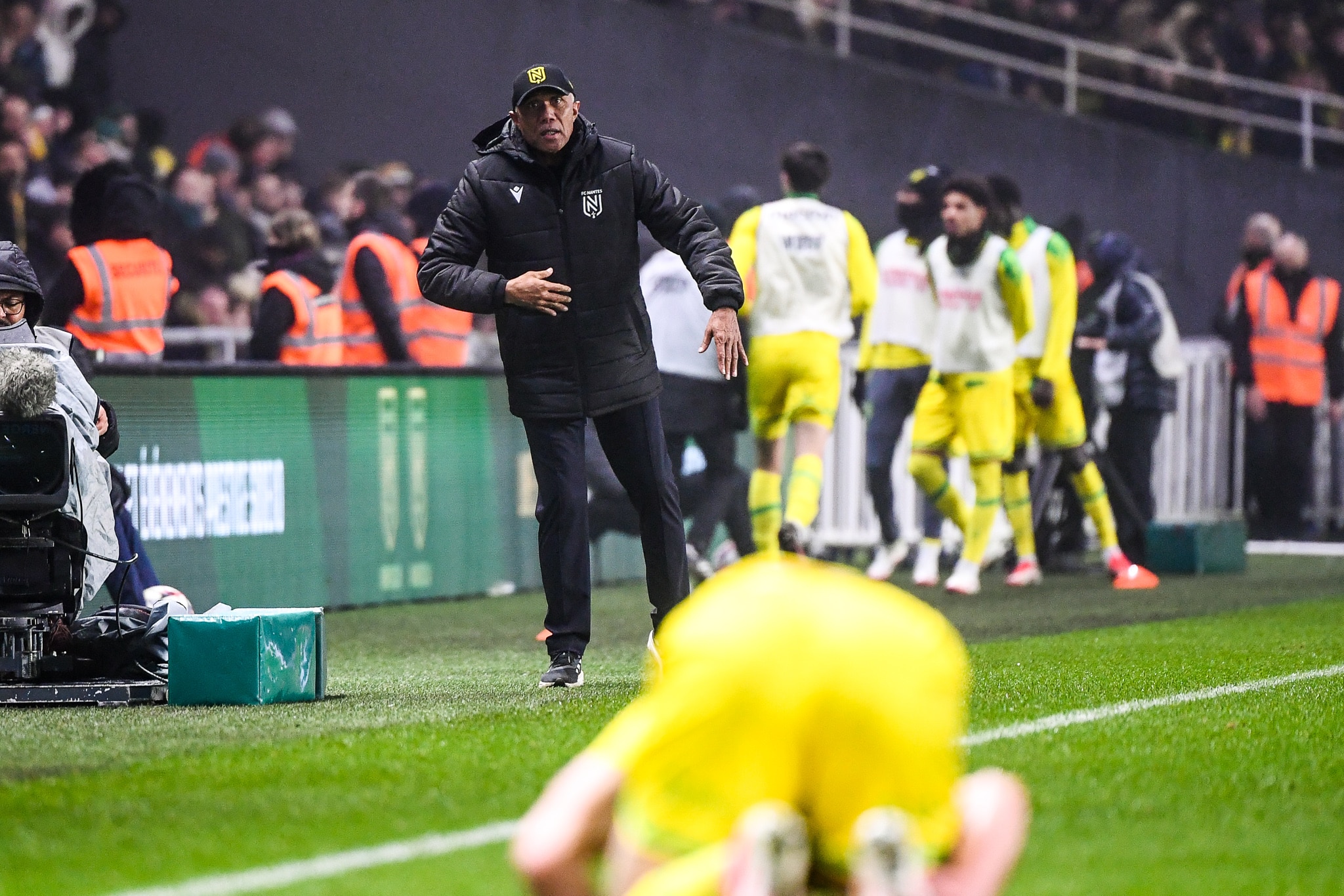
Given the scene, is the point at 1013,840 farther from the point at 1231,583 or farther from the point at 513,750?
the point at 1231,583

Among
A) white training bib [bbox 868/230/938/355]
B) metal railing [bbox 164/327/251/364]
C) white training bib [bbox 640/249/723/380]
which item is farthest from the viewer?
metal railing [bbox 164/327/251/364]

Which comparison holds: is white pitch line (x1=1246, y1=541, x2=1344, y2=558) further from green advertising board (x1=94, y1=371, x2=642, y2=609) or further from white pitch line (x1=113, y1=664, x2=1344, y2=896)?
white pitch line (x1=113, y1=664, x2=1344, y2=896)

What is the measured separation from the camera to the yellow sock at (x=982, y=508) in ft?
41.0

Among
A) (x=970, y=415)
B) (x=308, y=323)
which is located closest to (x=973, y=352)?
(x=970, y=415)

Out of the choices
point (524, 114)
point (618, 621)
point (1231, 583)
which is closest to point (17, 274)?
point (524, 114)

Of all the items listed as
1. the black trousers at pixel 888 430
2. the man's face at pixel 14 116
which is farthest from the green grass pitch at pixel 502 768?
the man's face at pixel 14 116

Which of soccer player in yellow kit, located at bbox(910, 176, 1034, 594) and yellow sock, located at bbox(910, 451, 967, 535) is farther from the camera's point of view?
yellow sock, located at bbox(910, 451, 967, 535)

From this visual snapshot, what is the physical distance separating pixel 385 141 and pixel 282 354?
619 cm

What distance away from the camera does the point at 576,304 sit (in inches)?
306

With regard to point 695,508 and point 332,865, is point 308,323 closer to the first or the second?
point 695,508

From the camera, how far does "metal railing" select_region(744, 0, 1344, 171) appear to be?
21.2 metres

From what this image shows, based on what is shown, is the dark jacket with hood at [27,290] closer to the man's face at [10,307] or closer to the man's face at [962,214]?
the man's face at [10,307]

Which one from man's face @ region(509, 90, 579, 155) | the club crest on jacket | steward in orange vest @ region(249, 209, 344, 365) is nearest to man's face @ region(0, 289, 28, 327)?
man's face @ region(509, 90, 579, 155)

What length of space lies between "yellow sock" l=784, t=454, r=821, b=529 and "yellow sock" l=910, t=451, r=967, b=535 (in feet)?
3.44
